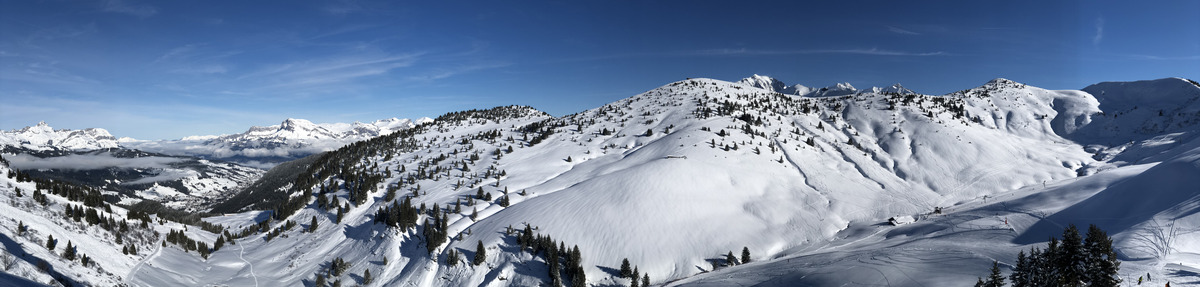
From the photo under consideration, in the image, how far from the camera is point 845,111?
5128 inches

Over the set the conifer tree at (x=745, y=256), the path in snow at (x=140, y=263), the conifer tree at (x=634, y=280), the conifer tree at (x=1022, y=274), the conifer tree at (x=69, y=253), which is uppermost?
the conifer tree at (x=1022, y=274)

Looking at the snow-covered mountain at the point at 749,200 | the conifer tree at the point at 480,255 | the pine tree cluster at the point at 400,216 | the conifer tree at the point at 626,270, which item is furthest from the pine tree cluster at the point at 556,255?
the pine tree cluster at the point at 400,216

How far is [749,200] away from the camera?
70.2 meters

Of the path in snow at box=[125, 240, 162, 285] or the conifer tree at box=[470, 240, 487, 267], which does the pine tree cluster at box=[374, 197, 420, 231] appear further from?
the path in snow at box=[125, 240, 162, 285]

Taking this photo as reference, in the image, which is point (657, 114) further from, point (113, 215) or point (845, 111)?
point (113, 215)

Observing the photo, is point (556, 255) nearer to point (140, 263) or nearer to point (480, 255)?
point (480, 255)

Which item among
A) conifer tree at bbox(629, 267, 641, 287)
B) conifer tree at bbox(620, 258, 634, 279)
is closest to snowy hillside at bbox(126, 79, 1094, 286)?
conifer tree at bbox(620, 258, 634, 279)

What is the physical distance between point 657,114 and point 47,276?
121555 millimetres

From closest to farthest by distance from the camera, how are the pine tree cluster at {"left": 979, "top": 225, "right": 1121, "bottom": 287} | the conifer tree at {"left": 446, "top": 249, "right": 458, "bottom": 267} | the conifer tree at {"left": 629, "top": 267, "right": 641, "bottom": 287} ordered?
the pine tree cluster at {"left": 979, "top": 225, "right": 1121, "bottom": 287}
the conifer tree at {"left": 629, "top": 267, "right": 641, "bottom": 287}
the conifer tree at {"left": 446, "top": 249, "right": 458, "bottom": 267}

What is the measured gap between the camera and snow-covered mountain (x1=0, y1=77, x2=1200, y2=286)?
140 ft

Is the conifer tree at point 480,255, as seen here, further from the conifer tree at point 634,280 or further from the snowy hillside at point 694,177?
the conifer tree at point 634,280

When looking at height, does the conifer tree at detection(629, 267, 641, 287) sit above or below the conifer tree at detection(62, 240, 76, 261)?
below

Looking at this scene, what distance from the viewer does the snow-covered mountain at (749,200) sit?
42.8 m

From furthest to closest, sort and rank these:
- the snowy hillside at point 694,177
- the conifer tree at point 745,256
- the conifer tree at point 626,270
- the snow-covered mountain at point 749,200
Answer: the snowy hillside at point 694,177 < the conifer tree at point 745,256 < the conifer tree at point 626,270 < the snow-covered mountain at point 749,200
